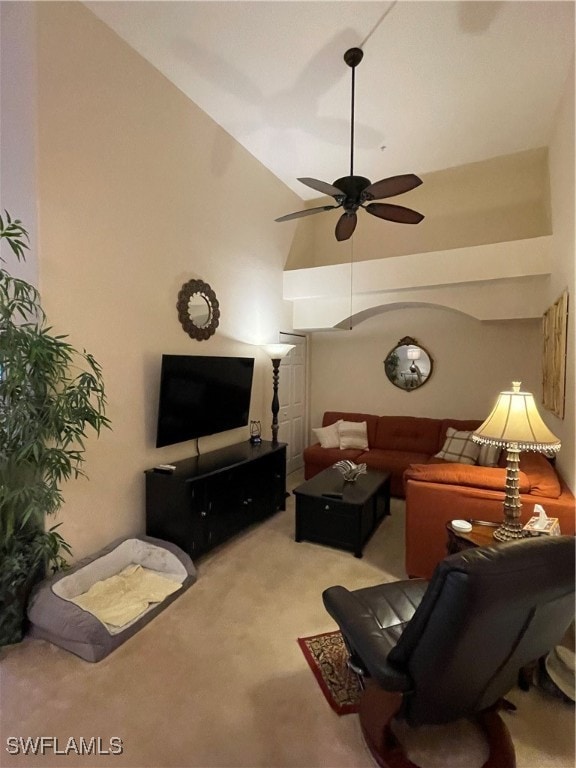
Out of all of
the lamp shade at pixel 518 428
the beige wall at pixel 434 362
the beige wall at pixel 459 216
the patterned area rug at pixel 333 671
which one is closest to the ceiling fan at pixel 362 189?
Result: the lamp shade at pixel 518 428

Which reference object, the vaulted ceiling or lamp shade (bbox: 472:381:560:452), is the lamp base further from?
the vaulted ceiling

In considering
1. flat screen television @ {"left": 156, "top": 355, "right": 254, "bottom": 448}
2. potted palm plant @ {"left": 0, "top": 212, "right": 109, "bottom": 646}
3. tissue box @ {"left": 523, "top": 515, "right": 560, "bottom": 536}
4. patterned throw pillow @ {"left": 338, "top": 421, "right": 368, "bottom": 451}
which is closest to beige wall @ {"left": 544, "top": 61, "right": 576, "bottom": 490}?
tissue box @ {"left": 523, "top": 515, "right": 560, "bottom": 536}

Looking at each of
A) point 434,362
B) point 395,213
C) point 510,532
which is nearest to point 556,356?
point 510,532

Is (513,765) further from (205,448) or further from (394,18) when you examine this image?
(394,18)

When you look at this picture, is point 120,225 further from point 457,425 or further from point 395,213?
point 457,425

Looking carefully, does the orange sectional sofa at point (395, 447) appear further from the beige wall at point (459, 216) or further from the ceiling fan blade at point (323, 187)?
the ceiling fan blade at point (323, 187)

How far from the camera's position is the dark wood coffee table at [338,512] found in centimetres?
314

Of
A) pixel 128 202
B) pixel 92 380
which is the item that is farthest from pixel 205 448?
pixel 128 202

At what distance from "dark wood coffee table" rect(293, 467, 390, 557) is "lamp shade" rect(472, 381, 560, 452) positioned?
1319 mm

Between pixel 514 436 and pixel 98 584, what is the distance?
264 centimetres

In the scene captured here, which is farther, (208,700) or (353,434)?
(353,434)

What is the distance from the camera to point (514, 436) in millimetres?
2064

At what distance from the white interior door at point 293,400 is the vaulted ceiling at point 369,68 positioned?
2396mm

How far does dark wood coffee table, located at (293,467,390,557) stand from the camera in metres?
3.14
